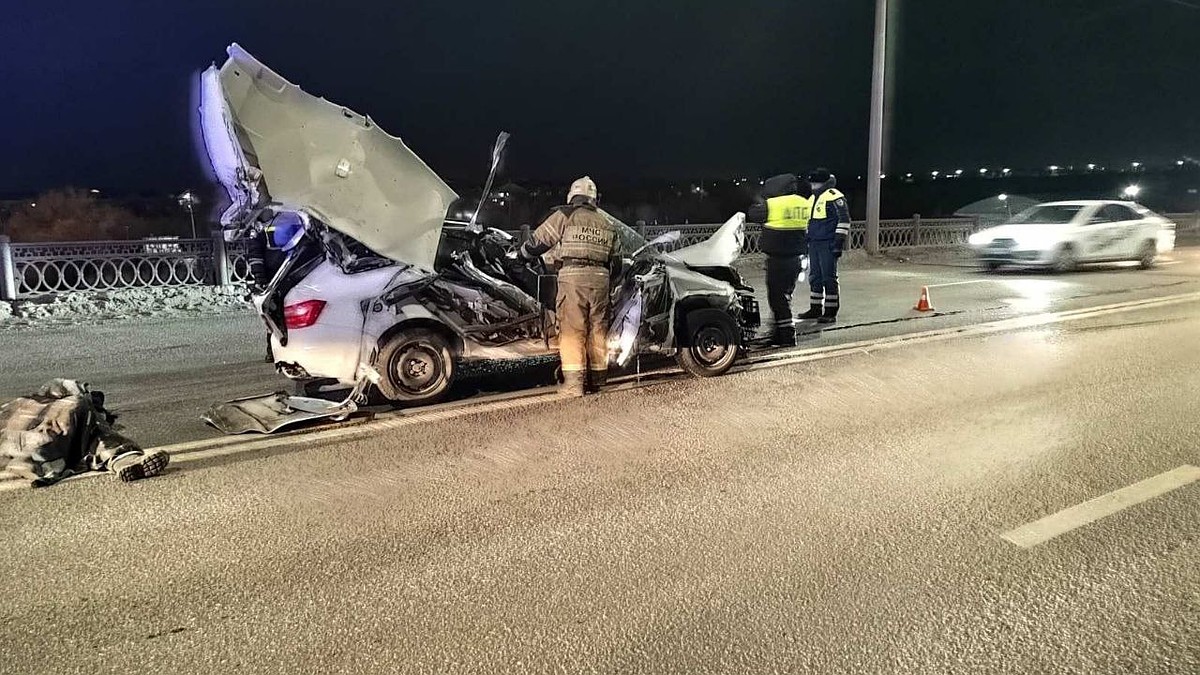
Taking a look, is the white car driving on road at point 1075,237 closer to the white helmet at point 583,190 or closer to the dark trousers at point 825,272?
the dark trousers at point 825,272

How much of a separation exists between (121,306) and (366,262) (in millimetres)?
7654

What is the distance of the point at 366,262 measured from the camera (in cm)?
573

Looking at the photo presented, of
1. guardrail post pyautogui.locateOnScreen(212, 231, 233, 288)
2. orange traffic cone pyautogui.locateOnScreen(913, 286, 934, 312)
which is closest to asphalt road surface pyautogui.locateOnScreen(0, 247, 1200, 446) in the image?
orange traffic cone pyautogui.locateOnScreen(913, 286, 934, 312)

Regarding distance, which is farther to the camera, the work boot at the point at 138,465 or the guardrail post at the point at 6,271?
the guardrail post at the point at 6,271

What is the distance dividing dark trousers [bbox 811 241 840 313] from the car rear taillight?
21.8 ft

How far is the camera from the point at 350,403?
5.67 meters

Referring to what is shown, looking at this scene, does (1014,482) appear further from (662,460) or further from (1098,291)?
(1098,291)

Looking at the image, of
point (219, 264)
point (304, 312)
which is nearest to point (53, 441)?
point (304, 312)

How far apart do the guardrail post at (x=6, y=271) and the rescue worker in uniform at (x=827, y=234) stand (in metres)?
11.3

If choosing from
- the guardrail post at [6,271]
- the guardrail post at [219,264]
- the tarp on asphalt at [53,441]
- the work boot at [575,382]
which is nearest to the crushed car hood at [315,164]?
the work boot at [575,382]

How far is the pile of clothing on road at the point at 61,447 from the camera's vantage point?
14.4 ft

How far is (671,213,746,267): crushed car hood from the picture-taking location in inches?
282

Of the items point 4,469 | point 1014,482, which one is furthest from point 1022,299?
point 4,469

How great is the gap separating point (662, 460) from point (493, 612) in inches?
75.9
